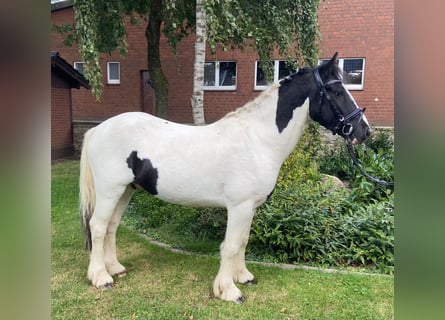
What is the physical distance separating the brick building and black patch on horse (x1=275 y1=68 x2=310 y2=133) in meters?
5.72

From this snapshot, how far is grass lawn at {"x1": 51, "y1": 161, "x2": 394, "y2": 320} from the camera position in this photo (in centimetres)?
302

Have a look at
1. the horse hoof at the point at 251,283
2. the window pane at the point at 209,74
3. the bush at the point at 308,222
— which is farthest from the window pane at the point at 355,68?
the horse hoof at the point at 251,283

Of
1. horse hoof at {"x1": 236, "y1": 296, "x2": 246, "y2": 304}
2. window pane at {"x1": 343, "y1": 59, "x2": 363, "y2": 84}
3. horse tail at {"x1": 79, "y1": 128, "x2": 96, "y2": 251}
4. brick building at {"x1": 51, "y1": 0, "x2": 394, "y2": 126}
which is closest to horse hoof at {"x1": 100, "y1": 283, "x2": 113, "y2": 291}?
horse tail at {"x1": 79, "y1": 128, "x2": 96, "y2": 251}

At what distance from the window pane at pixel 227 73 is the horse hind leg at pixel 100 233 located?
8868mm

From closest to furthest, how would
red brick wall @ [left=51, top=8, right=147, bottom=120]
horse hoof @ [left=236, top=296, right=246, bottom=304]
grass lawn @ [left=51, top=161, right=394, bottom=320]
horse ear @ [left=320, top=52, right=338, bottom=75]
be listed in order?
horse ear @ [left=320, top=52, right=338, bottom=75] < grass lawn @ [left=51, top=161, right=394, bottom=320] < horse hoof @ [left=236, top=296, right=246, bottom=304] < red brick wall @ [left=51, top=8, right=147, bottom=120]

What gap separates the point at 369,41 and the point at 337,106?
329 inches

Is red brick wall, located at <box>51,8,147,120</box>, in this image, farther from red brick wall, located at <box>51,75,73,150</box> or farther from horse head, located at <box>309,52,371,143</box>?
horse head, located at <box>309,52,371,143</box>

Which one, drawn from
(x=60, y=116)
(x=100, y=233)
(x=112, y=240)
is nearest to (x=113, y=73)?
(x=60, y=116)

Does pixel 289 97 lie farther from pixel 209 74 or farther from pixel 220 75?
pixel 209 74

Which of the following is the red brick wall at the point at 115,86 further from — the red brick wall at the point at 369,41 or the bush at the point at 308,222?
the bush at the point at 308,222
